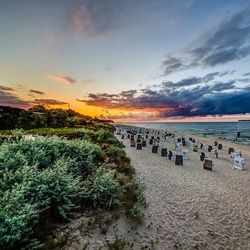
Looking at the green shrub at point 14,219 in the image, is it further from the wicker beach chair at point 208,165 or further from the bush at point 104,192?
the wicker beach chair at point 208,165

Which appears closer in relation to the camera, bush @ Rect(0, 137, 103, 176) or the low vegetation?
the low vegetation

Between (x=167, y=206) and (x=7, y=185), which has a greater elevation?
(x=7, y=185)

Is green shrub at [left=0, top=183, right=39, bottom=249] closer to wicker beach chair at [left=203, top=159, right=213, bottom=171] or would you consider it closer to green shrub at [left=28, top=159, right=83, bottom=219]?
green shrub at [left=28, top=159, right=83, bottom=219]

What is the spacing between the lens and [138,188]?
36.1 ft

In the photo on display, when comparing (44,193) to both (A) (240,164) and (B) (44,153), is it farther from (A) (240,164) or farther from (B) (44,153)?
(A) (240,164)

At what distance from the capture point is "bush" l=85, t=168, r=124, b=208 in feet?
27.5

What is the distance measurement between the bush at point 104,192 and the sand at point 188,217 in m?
0.66

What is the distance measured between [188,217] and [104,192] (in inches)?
145

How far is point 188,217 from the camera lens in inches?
390

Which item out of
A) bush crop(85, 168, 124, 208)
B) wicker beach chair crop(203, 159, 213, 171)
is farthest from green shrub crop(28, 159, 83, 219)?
wicker beach chair crop(203, 159, 213, 171)

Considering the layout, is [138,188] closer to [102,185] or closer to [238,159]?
[102,185]

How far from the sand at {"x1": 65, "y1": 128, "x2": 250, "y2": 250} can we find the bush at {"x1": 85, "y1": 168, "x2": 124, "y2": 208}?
66 cm

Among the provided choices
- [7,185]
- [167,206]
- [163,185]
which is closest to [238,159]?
[163,185]

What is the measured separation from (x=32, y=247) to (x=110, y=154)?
11.4 meters
